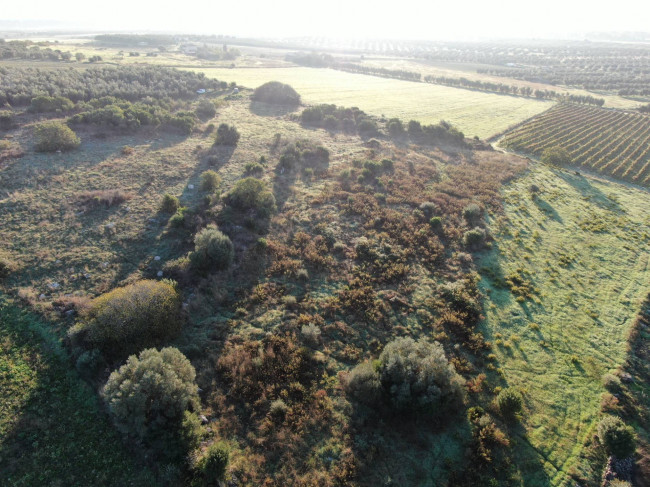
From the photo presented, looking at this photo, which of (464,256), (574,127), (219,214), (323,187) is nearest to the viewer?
(464,256)

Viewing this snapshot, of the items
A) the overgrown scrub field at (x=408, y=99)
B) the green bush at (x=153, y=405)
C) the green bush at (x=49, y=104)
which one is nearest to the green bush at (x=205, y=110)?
the green bush at (x=49, y=104)

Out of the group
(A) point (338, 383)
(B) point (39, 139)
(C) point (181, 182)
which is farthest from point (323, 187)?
(B) point (39, 139)

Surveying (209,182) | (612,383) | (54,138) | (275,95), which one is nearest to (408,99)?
(275,95)

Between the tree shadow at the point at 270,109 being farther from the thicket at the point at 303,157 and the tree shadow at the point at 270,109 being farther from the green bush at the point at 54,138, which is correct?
the green bush at the point at 54,138

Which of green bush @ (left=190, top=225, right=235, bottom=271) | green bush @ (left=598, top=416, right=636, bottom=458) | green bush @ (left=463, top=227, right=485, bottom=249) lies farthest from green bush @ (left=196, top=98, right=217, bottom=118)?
green bush @ (left=598, top=416, right=636, bottom=458)

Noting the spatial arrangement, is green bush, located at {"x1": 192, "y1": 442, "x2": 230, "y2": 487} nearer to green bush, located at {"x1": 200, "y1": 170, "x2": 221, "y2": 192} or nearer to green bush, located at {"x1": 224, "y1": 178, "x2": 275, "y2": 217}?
green bush, located at {"x1": 224, "y1": 178, "x2": 275, "y2": 217}

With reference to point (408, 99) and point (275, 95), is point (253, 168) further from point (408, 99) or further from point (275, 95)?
point (408, 99)

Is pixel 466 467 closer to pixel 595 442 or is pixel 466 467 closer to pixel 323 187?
pixel 595 442
